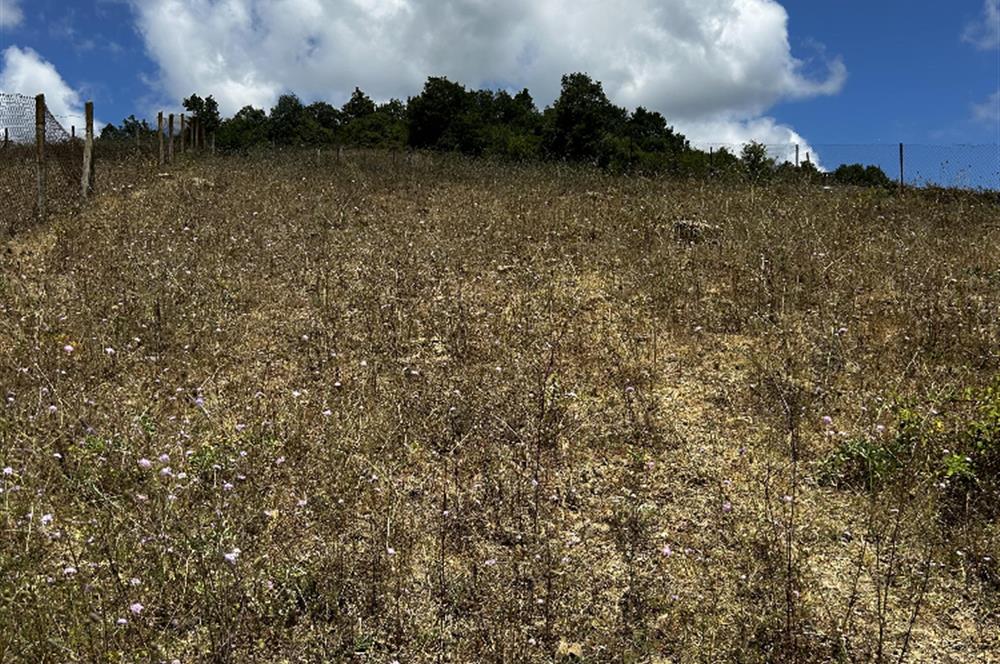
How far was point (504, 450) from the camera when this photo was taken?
5.14 m

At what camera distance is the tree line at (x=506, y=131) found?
24.6 meters

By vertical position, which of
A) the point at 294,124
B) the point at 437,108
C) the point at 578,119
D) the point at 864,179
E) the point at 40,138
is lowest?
the point at 40,138

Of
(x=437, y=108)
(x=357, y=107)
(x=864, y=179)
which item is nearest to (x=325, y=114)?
(x=357, y=107)

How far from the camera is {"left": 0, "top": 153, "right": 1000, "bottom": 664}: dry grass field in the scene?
11.5 feet

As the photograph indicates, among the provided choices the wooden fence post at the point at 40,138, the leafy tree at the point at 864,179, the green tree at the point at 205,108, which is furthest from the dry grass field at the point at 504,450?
the green tree at the point at 205,108

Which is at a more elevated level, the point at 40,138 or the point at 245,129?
the point at 245,129

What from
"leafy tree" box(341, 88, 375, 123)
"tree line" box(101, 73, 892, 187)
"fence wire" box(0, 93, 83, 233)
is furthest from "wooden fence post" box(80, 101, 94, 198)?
"leafy tree" box(341, 88, 375, 123)

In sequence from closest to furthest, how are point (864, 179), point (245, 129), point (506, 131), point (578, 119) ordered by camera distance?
point (864, 179)
point (578, 119)
point (506, 131)
point (245, 129)

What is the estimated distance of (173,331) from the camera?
7098mm

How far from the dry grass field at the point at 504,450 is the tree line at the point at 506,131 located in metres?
8.56

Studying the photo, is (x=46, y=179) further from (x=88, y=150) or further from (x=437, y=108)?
(x=437, y=108)

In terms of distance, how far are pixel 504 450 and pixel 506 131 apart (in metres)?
45.1

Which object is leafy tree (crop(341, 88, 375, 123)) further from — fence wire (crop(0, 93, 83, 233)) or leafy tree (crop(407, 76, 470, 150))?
fence wire (crop(0, 93, 83, 233))

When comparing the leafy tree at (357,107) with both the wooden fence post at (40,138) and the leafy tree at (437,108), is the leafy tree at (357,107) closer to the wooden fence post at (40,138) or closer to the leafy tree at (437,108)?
the leafy tree at (437,108)
